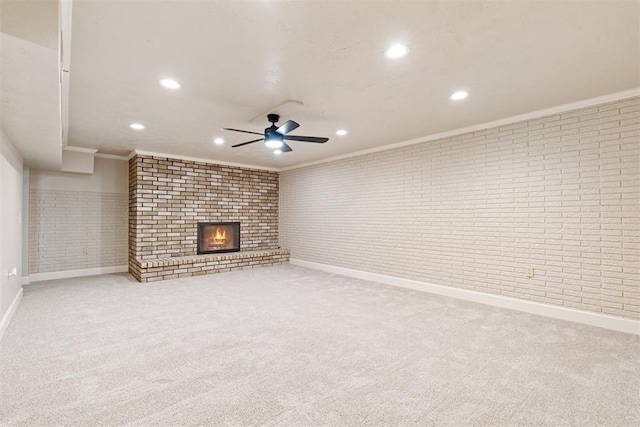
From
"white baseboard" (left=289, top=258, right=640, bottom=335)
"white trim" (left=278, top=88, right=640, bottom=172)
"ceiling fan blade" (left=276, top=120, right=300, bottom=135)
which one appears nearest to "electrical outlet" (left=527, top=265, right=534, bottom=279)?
"white baseboard" (left=289, top=258, right=640, bottom=335)

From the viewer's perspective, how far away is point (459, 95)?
3.19 m

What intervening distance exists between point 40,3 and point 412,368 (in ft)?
9.95

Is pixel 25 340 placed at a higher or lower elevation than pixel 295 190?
lower

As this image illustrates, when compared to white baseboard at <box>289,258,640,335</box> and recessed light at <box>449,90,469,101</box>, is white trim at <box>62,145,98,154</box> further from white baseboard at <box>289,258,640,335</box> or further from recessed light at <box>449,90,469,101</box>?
recessed light at <box>449,90,469,101</box>

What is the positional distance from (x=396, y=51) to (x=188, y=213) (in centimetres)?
545

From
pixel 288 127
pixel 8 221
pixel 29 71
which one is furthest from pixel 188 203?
pixel 29 71

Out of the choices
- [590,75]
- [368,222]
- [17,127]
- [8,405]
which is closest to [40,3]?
[8,405]

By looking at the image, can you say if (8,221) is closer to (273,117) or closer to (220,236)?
(273,117)

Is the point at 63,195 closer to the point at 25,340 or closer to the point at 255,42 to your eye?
the point at 25,340

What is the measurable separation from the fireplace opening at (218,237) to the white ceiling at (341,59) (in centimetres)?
304

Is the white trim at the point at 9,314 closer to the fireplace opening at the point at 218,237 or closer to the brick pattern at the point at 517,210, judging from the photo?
the fireplace opening at the point at 218,237

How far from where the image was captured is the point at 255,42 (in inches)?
86.3

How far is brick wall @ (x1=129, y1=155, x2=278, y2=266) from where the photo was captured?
5863mm

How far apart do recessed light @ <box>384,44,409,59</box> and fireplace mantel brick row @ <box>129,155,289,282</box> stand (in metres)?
5.12
